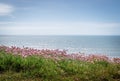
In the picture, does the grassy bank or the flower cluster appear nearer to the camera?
the grassy bank

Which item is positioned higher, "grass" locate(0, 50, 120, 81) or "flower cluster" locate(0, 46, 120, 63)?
"flower cluster" locate(0, 46, 120, 63)

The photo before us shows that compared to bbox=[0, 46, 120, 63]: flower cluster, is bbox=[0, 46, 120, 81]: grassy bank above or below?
below

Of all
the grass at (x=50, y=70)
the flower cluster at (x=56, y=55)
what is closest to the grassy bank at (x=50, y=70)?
the grass at (x=50, y=70)

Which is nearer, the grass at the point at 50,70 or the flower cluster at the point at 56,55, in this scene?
the grass at the point at 50,70

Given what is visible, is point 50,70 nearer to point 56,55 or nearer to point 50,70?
point 50,70

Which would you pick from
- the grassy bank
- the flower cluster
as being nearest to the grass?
the grassy bank

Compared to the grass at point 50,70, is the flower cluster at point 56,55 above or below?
above

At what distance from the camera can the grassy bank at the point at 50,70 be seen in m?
11.6

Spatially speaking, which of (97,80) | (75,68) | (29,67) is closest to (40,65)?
(29,67)

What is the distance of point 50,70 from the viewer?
40.7ft

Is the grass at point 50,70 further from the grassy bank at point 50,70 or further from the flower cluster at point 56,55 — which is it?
the flower cluster at point 56,55

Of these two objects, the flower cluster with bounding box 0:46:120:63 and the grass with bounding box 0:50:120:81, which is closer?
the grass with bounding box 0:50:120:81

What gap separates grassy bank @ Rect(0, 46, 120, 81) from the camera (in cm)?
1159

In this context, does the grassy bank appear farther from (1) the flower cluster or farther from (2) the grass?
(1) the flower cluster
